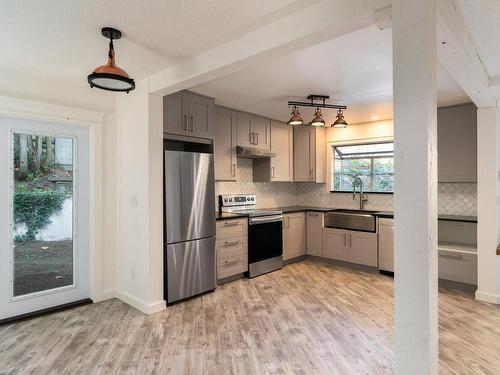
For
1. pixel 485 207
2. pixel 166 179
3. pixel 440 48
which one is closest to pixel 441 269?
pixel 485 207

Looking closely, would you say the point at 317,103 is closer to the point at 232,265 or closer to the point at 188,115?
the point at 188,115

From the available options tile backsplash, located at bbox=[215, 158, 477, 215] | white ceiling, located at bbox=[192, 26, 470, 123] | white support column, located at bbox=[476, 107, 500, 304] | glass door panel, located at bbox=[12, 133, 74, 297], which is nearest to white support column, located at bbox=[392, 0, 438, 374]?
white ceiling, located at bbox=[192, 26, 470, 123]

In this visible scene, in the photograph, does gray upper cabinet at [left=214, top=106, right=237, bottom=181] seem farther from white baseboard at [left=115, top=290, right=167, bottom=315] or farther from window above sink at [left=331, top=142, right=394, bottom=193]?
window above sink at [left=331, top=142, right=394, bottom=193]

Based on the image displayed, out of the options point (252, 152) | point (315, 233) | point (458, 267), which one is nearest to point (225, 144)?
point (252, 152)

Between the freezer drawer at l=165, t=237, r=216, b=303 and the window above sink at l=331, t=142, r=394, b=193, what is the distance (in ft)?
9.69

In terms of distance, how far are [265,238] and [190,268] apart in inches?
55.5

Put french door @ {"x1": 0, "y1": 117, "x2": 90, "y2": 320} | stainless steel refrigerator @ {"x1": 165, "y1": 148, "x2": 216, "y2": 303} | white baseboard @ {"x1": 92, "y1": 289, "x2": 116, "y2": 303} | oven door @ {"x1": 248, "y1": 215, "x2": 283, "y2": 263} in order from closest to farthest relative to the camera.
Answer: french door @ {"x1": 0, "y1": 117, "x2": 90, "y2": 320} → stainless steel refrigerator @ {"x1": 165, "y1": 148, "x2": 216, "y2": 303} → white baseboard @ {"x1": 92, "y1": 289, "x2": 116, "y2": 303} → oven door @ {"x1": 248, "y1": 215, "x2": 283, "y2": 263}

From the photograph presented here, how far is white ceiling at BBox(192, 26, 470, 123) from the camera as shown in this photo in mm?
2436

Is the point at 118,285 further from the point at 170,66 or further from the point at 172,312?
the point at 170,66

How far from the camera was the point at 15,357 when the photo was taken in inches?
93.0

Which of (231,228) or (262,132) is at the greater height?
(262,132)

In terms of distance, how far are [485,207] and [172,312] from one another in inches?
145

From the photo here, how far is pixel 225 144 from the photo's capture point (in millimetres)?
4359

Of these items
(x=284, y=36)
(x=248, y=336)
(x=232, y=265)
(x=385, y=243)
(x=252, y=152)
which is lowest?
(x=248, y=336)
